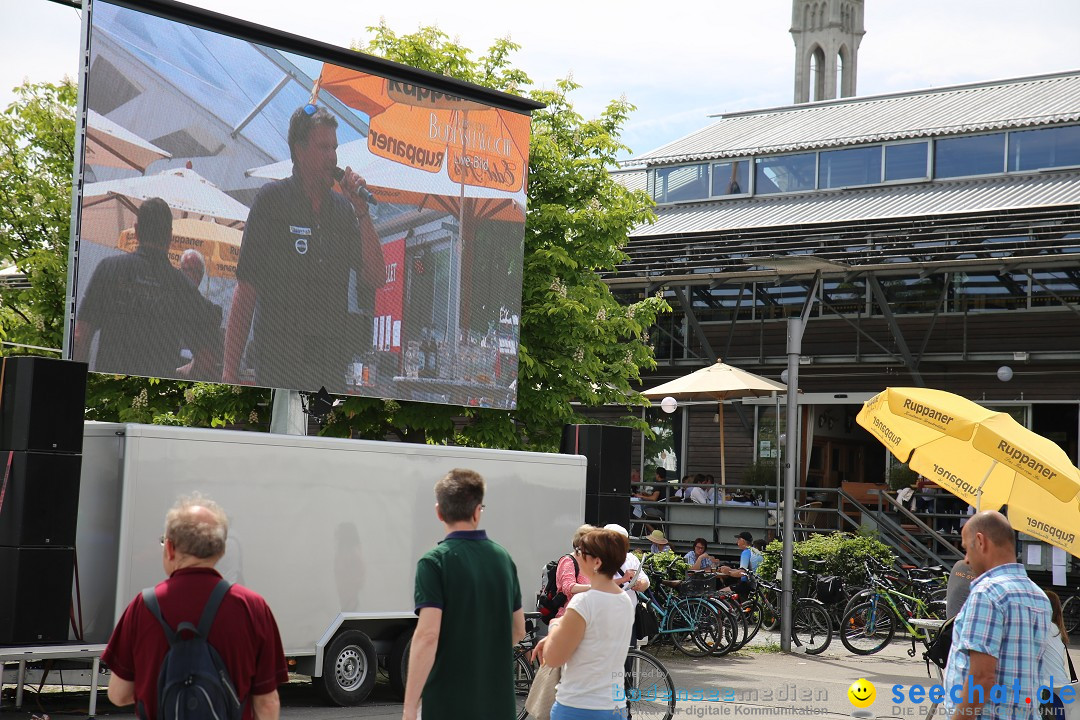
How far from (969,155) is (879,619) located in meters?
15.9

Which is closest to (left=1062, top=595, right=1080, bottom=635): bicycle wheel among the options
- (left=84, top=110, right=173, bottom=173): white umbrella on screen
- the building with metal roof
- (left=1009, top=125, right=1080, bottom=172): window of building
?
the building with metal roof

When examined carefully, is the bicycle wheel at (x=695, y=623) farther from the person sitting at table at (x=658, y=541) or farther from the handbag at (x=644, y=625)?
the handbag at (x=644, y=625)

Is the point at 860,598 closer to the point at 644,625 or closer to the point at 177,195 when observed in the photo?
the point at 644,625

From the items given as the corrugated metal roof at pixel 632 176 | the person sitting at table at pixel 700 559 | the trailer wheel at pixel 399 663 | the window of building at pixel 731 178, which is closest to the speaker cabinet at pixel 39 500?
the trailer wheel at pixel 399 663

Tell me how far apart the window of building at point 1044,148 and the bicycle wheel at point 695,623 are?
54.6 ft

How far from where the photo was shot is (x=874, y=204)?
95.2 feet

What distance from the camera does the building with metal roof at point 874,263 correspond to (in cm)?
2348

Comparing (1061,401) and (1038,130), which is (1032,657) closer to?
(1061,401)

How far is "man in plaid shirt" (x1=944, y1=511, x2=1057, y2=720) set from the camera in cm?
512

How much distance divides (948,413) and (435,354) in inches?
245

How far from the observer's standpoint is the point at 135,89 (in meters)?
12.6

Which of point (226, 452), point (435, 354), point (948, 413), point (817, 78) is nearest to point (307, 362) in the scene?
point (435, 354)

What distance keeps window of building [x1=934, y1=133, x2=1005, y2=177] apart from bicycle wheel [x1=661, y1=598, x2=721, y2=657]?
16.8m

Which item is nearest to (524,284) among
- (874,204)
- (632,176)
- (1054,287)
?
(1054,287)
